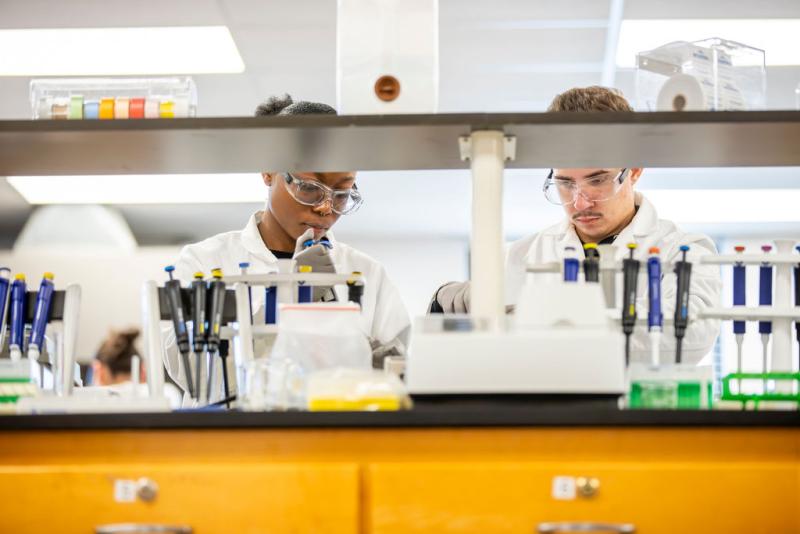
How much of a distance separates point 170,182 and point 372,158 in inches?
154

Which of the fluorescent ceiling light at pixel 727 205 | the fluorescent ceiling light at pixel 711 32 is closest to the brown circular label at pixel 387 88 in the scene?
the fluorescent ceiling light at pixel 711 32

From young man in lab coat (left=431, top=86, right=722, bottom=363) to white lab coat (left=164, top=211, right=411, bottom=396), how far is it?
29 cm

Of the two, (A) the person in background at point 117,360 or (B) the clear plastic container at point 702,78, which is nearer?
(B) the clear plastic container at point 702,78

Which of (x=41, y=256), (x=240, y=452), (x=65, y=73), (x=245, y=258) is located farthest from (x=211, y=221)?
(x=240, y=452)

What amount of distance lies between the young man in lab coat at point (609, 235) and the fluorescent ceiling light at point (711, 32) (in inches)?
49.9

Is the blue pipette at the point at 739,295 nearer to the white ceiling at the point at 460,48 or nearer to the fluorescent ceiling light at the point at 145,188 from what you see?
the white ceiling at the point at 460,48

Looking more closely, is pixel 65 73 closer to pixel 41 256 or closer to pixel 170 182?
pixel 170 182

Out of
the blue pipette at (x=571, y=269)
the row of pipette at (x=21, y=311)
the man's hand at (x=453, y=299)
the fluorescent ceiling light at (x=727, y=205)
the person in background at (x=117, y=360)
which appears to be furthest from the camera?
the fluorescent ceiling light at (x=727, y=205)

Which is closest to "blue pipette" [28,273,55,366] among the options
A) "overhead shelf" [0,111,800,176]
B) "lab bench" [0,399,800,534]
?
"overhead shelf" [0,111,800,176]

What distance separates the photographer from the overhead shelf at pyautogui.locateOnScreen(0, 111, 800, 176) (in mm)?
1680

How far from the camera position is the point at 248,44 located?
403cm

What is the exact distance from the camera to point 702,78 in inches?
69.6

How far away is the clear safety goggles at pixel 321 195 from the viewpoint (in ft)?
8.00

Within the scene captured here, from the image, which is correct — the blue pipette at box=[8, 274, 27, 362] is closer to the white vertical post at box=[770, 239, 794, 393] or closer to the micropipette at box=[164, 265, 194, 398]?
the micropipette at box=[164, 265, 194, 398]
